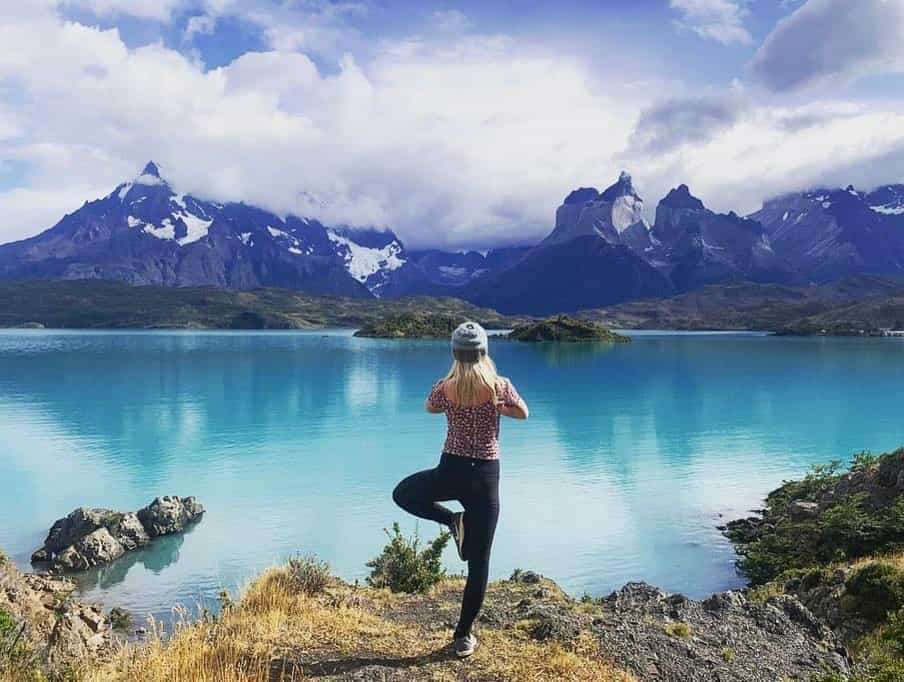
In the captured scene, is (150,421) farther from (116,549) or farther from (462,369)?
(462,369)

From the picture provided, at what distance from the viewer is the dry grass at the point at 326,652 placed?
713 cm

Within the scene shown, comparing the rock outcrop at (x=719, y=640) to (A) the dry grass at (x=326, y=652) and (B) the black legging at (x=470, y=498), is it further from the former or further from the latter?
(B) the black legging at (x=470, y=498)

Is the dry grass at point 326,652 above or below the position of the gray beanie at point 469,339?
below

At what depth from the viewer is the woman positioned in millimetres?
7168

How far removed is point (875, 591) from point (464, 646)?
10.5 metres

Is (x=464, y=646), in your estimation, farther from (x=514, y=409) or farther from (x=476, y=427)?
(x=514, y=409)

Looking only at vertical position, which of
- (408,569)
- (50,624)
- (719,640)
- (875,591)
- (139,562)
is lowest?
(139,562)

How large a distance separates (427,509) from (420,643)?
6.34 ft

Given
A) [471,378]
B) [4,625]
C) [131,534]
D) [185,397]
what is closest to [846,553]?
[471,378]

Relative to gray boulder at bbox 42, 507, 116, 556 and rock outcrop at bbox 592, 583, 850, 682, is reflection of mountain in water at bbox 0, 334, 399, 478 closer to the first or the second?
gray boulder at bbox 42, 507, 116, 556

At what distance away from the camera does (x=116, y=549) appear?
2552 centimetres

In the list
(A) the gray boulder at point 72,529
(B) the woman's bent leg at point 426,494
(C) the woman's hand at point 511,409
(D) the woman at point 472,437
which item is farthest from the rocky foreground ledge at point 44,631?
(A) the gray boulder at point 72,529

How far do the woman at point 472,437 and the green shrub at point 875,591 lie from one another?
10412mm

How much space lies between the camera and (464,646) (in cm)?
774
